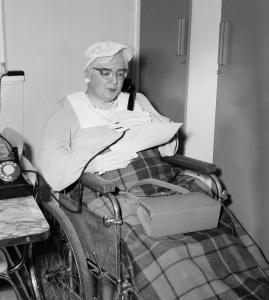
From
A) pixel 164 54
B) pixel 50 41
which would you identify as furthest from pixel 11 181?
pixel 164 54

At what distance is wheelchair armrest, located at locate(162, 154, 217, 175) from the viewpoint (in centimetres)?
205

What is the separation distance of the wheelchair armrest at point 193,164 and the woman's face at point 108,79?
1.31 feet

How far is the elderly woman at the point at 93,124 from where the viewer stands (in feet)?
6.53

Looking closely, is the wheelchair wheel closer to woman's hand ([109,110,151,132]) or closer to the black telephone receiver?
woman's hand ([109,110,151,132])

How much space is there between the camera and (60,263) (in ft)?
7.22

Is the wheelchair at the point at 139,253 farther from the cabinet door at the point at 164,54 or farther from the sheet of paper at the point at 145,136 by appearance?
the cabinet door at the point at 164,54

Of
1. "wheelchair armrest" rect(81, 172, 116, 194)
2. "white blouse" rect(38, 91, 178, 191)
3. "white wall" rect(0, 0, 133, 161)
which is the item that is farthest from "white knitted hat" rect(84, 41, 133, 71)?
"wheelchair armrest" rect(81, 172, 116, 194)

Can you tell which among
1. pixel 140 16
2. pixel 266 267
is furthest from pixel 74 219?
pixel 140 16

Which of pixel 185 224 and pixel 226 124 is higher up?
pixel 226 124

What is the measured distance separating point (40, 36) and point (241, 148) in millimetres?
1173

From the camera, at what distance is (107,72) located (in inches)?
85.6

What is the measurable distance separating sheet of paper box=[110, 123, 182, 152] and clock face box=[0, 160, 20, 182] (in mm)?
Result: 426

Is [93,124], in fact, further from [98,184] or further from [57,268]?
[57,268]

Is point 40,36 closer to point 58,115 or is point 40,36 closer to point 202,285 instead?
point 58,115
